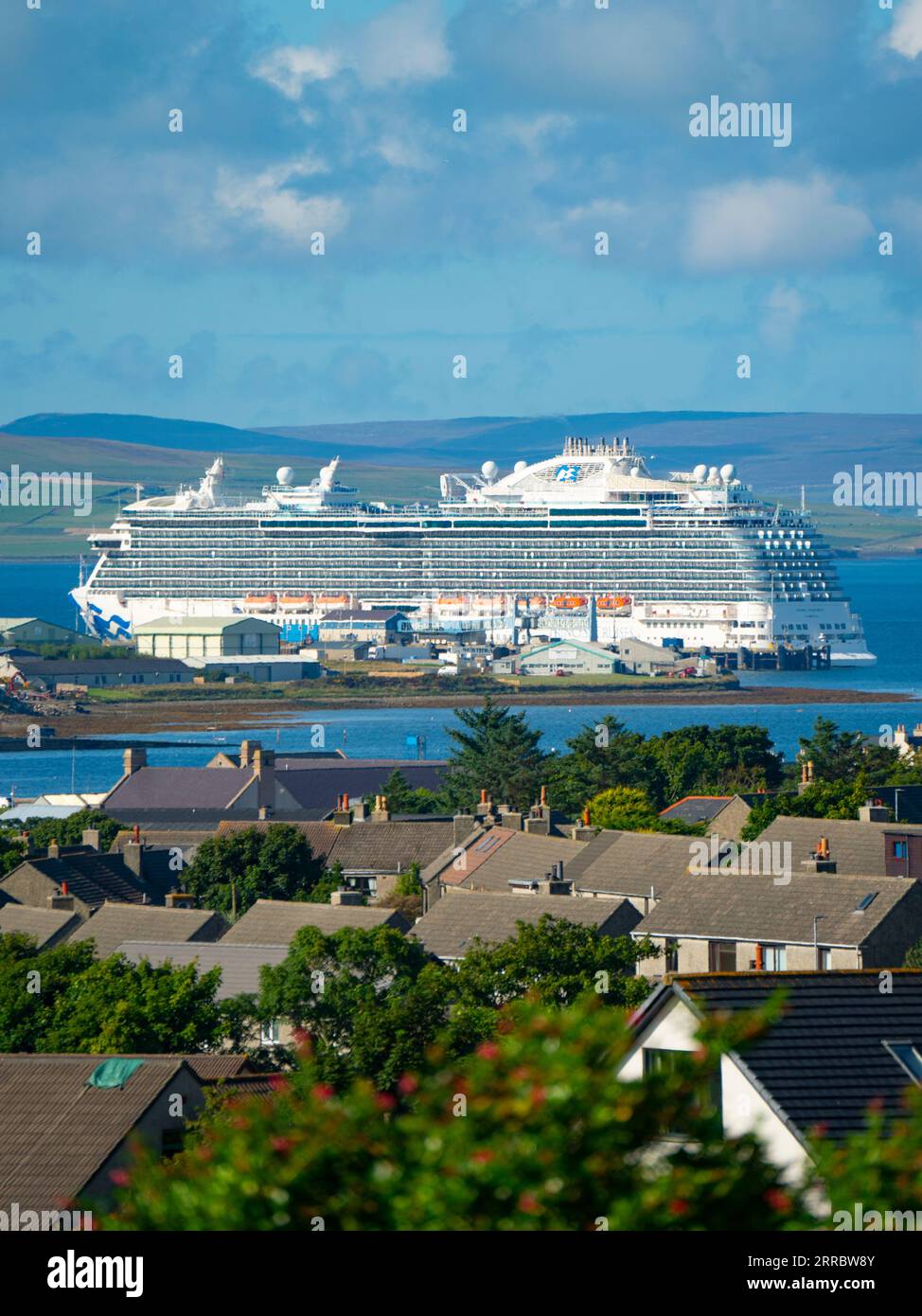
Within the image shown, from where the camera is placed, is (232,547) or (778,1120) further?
(232,547)

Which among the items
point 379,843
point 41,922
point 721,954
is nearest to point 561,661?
point 379,843

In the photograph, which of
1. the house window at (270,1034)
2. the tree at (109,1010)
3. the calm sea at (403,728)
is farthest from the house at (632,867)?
the calm sea at (403,728)

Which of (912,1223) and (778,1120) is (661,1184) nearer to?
(912,1223)

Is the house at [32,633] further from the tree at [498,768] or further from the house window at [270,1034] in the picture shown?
the house window at [270,1034]

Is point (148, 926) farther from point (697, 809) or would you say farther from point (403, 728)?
point (403, 728)

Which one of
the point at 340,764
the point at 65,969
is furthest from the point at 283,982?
the point at 340,764

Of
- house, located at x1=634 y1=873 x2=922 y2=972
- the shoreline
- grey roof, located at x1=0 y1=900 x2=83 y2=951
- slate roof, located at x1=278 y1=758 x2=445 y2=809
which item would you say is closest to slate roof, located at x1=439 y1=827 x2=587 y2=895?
grey roof, located at x1=0 y1=900 x2=83 y2=951
